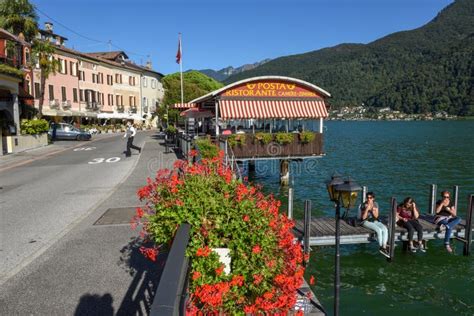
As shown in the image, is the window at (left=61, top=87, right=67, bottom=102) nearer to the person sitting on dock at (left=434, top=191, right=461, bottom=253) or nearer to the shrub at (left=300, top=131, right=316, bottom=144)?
the shrub at (left=300, top=131, right=316, bottom=144)

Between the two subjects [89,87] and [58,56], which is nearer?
[58,56]

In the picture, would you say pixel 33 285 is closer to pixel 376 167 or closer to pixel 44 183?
pixel 44 183

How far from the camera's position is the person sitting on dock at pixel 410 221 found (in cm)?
1226

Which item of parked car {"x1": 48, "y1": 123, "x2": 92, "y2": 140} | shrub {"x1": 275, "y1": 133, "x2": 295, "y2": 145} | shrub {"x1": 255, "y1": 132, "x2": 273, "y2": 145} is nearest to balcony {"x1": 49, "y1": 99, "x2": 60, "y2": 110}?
parked car {"x1": 48, "y1": 123, "x2": 92, "y2": 140}

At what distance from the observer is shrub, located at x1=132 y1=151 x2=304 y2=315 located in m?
4.64

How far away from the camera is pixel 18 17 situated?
35688mm

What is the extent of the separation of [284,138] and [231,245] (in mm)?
18132

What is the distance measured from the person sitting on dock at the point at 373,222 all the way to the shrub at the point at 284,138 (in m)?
10.6

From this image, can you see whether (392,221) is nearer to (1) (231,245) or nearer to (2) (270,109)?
(1) (231,245)

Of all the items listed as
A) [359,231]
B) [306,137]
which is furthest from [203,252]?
[306,137]

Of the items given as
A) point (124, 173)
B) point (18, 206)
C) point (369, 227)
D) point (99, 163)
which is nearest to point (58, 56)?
point (99, 163)

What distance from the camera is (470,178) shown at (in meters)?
32.7

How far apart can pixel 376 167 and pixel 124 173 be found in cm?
2835

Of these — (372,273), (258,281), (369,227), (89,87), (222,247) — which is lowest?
(372,273)
